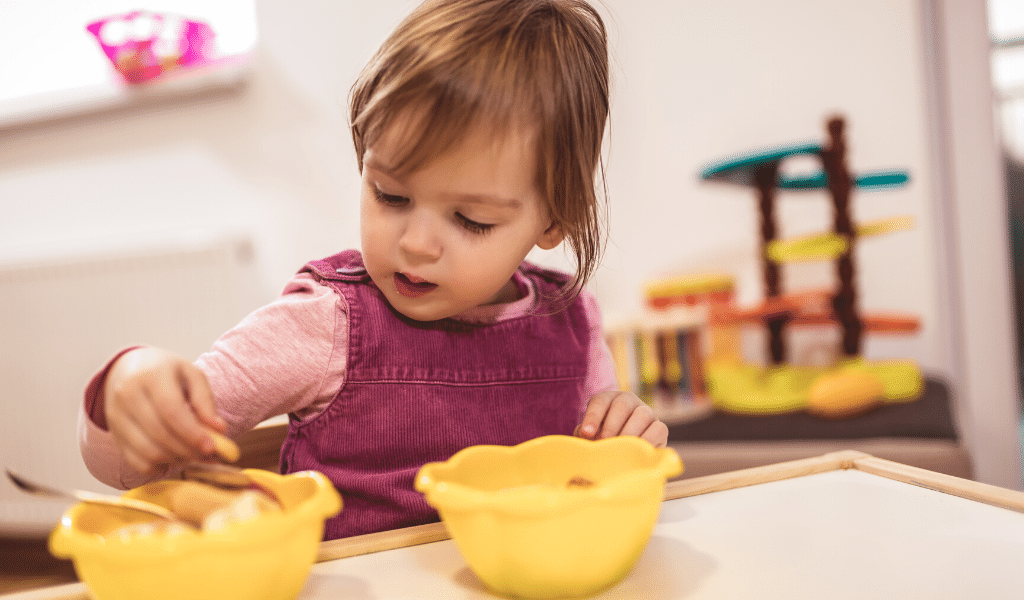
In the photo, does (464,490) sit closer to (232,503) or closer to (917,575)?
(232,503)

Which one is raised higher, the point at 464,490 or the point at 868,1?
the point at 868,1

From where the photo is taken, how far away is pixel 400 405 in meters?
0.57

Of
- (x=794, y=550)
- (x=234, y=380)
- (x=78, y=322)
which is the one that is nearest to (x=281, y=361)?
(x=234, y=380)

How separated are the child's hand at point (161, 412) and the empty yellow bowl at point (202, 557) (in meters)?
0.04

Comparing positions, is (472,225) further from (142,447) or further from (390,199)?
(142,447)

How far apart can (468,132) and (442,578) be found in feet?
0.95

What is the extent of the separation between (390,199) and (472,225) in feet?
0.21

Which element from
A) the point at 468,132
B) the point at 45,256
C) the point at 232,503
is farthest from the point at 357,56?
the point at 232,503

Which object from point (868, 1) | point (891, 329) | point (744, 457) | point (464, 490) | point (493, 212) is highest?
point (868, 1)

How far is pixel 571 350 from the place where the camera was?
25.8 inches

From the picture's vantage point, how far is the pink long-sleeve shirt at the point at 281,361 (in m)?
0.50

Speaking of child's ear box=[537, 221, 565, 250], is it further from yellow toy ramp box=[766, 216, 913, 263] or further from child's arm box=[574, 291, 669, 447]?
yellow toy ramp box=[766, 216, 913, 263]

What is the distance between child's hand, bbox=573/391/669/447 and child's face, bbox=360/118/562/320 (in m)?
0.13

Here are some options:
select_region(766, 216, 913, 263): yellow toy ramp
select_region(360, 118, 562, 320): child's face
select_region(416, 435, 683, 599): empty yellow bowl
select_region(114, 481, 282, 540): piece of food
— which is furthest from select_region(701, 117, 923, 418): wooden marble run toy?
select_region(114, 481, 282, 540): piece of food
